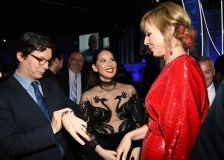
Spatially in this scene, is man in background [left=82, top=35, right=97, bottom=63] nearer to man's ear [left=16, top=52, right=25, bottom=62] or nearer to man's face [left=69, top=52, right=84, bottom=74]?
man's face [left=69, top=52, right=84, bottom=74]

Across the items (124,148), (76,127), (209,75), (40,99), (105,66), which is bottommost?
(124,148)

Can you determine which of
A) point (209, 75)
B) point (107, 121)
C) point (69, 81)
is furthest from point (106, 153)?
point (69, 81)

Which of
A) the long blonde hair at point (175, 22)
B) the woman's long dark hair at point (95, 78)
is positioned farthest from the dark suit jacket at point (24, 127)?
the long blonde hair at point (175, 22)

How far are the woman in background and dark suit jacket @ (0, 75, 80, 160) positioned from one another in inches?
19.5

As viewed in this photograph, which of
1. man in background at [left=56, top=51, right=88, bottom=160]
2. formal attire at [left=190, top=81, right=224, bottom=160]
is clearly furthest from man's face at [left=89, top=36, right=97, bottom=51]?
formal attire at [left=190, top=81, right=224, bottom=160]

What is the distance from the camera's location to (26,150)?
1548mm

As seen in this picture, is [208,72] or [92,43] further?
[92,43]

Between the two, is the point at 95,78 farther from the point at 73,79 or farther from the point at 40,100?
the point at 73,79

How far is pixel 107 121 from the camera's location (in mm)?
2416

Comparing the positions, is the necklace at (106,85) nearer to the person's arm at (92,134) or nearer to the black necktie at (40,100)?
the person's arm at (92,134)

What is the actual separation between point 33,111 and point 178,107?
109 centimetres

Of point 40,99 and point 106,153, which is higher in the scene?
point 40,99

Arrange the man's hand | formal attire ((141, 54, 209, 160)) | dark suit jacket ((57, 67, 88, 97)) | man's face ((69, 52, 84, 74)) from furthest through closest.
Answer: man's face ((69, 52, 84, 74))
dark suit jacket ((57, 67, 88, 97))
the man's hand
formal attire ((141, 54, 209, 160))

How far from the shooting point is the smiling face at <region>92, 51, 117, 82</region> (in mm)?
2572
